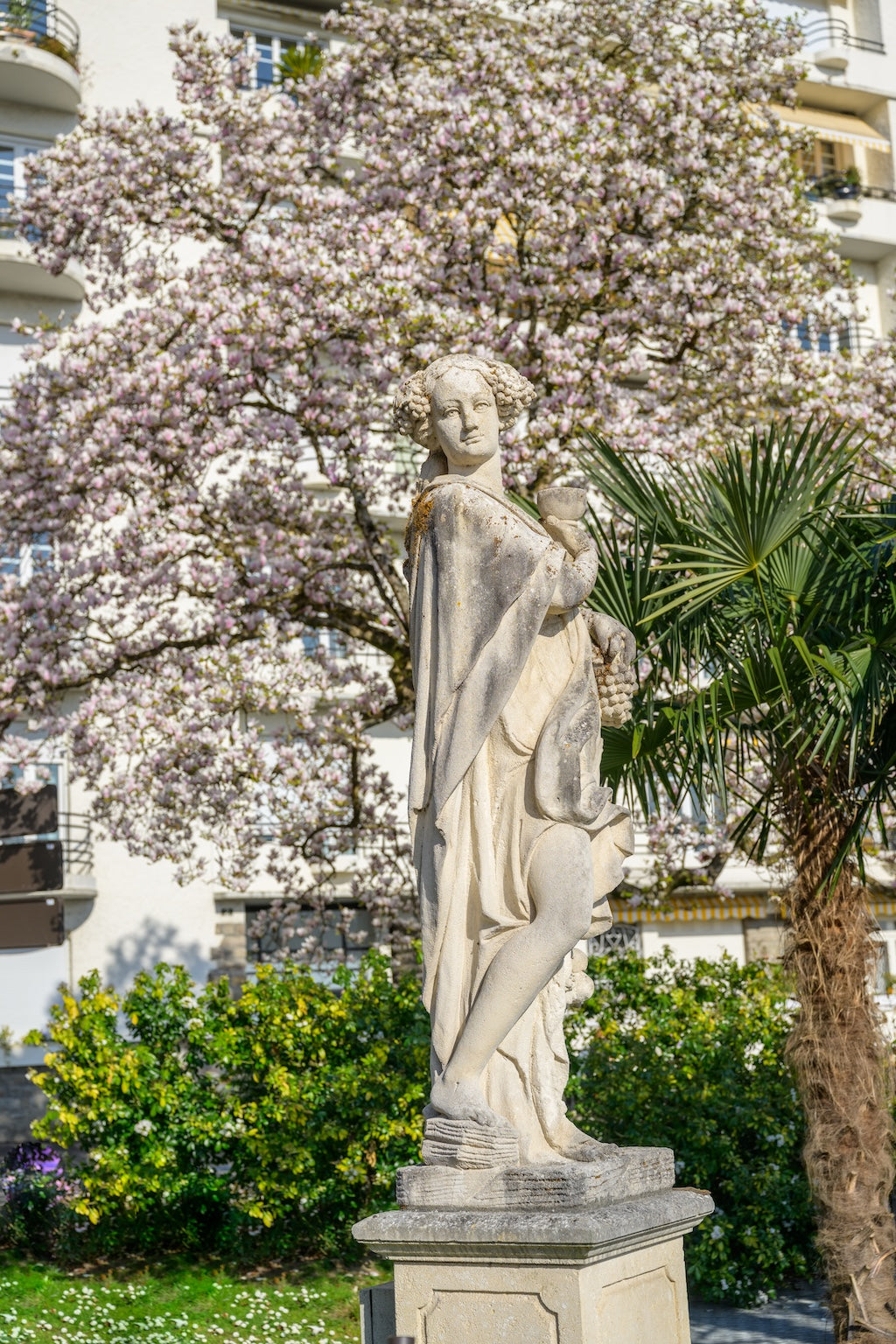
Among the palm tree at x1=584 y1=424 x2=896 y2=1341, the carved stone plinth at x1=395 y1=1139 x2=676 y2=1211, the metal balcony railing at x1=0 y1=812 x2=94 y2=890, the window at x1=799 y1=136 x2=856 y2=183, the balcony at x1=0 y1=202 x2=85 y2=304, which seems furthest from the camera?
the window at x1=799 y1=136 x2=856 y2=183

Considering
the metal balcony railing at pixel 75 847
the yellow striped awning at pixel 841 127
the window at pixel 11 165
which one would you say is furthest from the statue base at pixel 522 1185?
the yellow striped awning at pixel 841 127

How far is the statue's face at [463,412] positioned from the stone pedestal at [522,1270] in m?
2.19

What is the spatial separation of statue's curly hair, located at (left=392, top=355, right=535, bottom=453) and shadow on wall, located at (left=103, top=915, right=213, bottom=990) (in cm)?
1797

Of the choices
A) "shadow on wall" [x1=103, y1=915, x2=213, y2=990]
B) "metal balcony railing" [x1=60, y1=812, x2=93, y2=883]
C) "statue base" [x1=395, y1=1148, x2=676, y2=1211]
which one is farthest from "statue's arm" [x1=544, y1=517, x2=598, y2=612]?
"shadow on wall" [x1=103, y1=915, x2=213, y2=990]

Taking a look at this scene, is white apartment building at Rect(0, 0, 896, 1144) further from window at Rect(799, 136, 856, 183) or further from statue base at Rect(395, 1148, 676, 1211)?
statue base at Rect(395, 1148, 676, 1211)

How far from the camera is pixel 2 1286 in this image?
32.9 ft

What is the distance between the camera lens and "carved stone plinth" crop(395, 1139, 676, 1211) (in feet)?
12.9

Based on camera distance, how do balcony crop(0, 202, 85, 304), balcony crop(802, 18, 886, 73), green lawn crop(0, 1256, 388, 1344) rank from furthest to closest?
balcony crop(802, 18, 886, 73) < balcony crop(0, 202, 85, 304) < green lawn crop(0, 1256, 388, 1344)

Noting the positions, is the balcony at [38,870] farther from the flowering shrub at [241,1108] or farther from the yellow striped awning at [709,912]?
the flowering shrub at [241,1108]

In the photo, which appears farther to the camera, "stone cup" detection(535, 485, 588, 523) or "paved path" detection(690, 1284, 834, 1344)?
"paved path" detection(690, 1284, 834, 1344)

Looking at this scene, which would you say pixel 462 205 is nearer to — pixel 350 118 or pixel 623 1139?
pixel 350 118

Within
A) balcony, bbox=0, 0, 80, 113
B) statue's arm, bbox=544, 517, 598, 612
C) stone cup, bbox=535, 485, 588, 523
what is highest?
balcony, bbox=0, 0, 80, 113

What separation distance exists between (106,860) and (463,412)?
718 inches

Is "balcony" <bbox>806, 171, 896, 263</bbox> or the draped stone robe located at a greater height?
"balcony" <bbox>806, 171, 896, 263</bbox>
